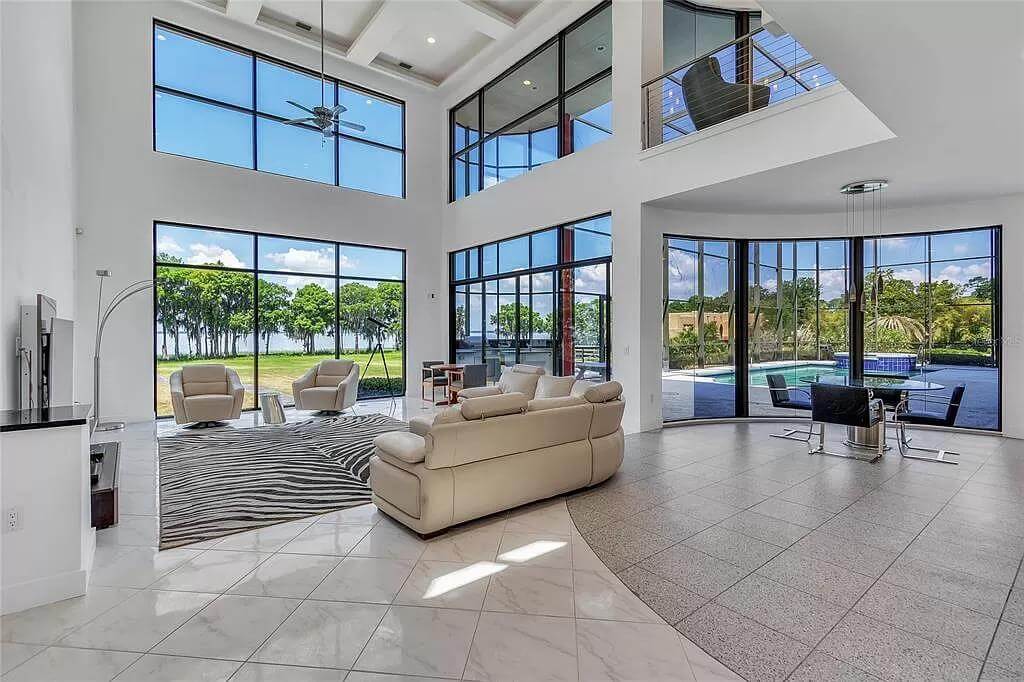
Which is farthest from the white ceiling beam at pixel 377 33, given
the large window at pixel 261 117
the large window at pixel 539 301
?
the large window at pixel 539 301

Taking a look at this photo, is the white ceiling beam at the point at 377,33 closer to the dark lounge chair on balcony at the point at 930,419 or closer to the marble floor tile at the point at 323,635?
the marble floor tile at the point at 323,635

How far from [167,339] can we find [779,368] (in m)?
9.91

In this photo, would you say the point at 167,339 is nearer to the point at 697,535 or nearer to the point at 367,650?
the point at 367,650

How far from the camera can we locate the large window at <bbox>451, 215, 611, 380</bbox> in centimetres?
789

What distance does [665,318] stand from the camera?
7.59 metres

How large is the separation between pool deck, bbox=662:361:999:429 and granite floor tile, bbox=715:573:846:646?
4.76 metres

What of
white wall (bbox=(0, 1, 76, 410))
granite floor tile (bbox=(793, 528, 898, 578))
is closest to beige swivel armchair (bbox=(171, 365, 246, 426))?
white wall (bbox=(0, 1, 76, 410))

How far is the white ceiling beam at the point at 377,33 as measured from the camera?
26.9 ft

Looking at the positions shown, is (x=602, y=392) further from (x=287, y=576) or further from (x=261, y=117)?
(x=261, y=117)

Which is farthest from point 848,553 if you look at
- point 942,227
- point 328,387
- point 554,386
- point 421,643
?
point 328,387

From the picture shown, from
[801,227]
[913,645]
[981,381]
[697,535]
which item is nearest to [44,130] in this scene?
[697,535]

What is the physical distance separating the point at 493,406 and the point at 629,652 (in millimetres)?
1859

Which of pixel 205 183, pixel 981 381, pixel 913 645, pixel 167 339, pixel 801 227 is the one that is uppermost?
pixel 205 183

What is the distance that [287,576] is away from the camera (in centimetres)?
297
